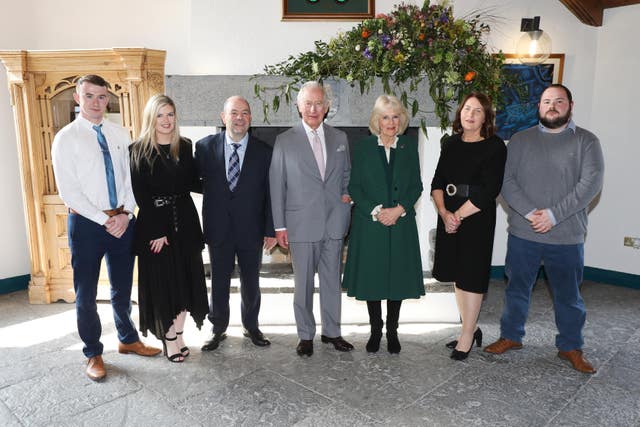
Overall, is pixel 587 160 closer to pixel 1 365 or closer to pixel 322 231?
pixel 322 231

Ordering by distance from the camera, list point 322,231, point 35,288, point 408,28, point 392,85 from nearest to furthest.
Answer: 1. point 322,231
2. point 408,28
3. point 392,85
4. point 35,288

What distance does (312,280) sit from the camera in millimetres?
2943

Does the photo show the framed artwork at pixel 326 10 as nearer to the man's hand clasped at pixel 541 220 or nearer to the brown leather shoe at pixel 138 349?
the man's hand clasped at pixel 541 220

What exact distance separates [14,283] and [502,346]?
160 inches

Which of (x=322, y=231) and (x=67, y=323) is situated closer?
(x=322, y=231)

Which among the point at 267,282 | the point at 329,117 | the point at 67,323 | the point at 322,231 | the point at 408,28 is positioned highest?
the point at 408,28

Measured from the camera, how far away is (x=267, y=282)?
365cm

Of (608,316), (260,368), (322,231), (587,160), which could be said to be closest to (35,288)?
(260,368)

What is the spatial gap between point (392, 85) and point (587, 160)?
Answer: 1.42 metres

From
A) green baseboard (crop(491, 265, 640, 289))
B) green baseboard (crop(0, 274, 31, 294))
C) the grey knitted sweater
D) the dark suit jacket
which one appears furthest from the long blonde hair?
green baseboard (crop(491, 265, 640, 289))

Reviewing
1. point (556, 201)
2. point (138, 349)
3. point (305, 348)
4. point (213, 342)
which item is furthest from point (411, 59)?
point (138, 349)

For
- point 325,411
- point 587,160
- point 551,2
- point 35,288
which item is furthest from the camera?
point 551,2

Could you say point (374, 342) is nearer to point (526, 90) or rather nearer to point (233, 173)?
point (233, 173)

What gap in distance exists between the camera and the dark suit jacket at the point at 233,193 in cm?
283
